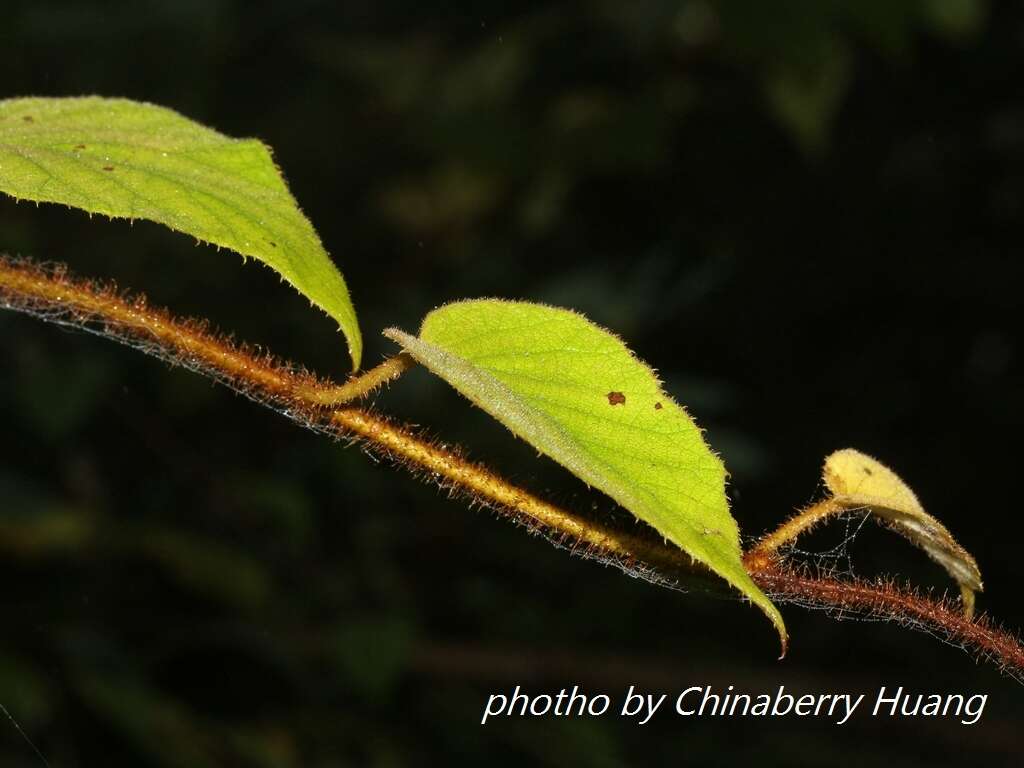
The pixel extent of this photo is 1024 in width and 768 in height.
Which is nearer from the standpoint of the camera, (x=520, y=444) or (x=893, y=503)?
(x=893, y=503)

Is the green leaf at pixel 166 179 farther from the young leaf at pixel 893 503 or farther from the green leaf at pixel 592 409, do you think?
the young leaf at pixel 893 503

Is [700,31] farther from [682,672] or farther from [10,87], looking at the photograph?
[10,87]

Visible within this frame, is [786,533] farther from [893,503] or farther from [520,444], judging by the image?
[520,444]

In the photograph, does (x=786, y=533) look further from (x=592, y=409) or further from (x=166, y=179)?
(x=166, y=179)

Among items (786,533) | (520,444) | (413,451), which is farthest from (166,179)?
(520,444)

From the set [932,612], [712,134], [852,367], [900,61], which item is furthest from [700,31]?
[932,612]

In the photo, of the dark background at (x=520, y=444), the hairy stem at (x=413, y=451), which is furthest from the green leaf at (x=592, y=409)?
the dark background at (x=520, y=444)

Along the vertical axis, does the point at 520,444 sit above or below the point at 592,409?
below
